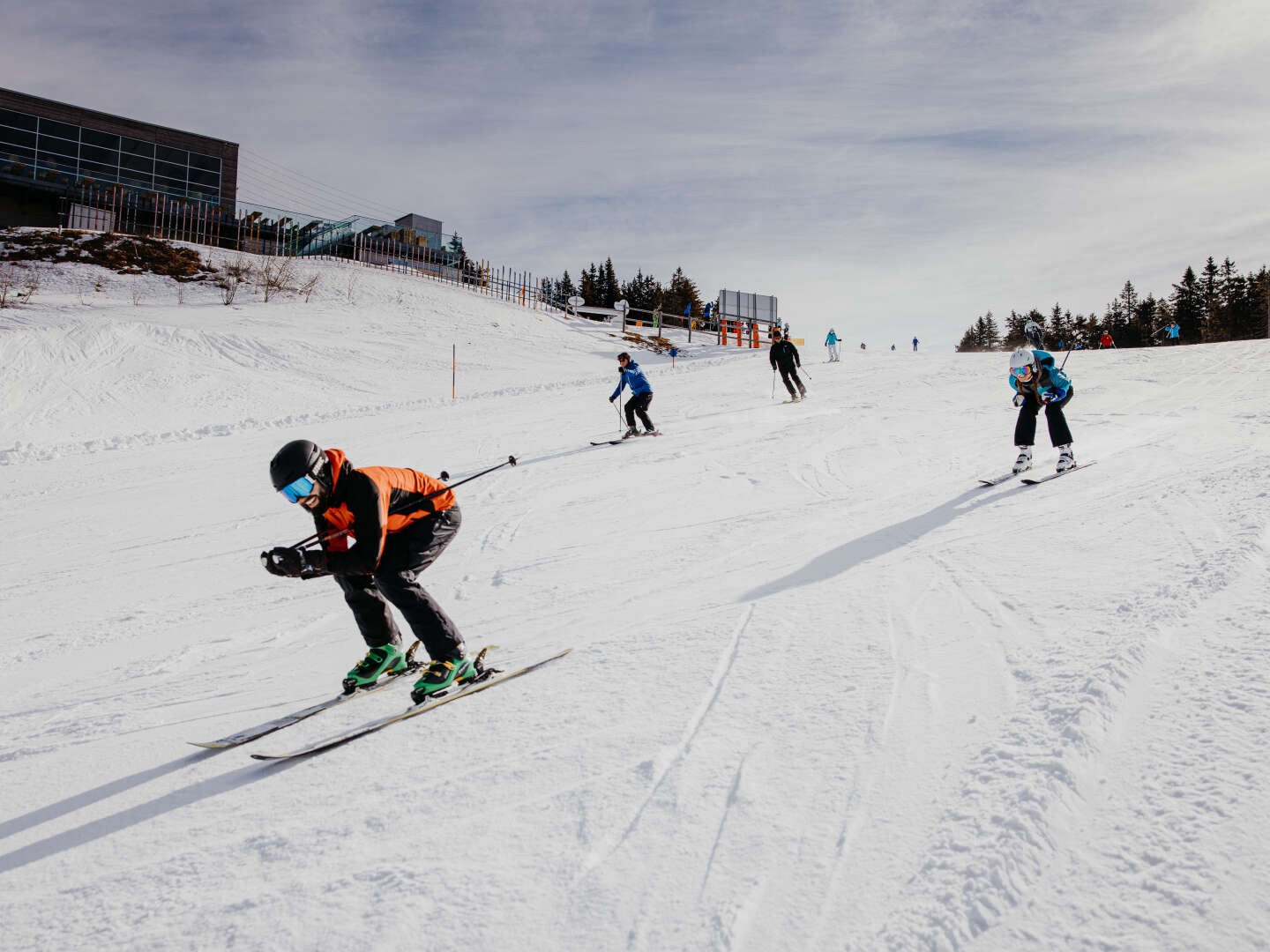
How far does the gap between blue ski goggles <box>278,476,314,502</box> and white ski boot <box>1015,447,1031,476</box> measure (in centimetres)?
736

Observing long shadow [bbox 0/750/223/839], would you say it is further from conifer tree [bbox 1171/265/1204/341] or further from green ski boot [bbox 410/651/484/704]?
conifer tree [bbox 1171/265/1204/341]

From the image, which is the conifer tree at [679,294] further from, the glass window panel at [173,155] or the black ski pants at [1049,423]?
the black ski pants at [1049,423]

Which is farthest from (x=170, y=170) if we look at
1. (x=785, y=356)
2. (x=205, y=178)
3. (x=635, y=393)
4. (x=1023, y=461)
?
(x=1023, y=461)

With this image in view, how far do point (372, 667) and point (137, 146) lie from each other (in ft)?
157

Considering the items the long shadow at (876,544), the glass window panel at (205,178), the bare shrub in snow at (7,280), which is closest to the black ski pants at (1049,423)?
the long shadow at (876,544)

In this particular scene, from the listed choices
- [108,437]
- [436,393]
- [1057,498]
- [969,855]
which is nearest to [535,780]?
[969,855]

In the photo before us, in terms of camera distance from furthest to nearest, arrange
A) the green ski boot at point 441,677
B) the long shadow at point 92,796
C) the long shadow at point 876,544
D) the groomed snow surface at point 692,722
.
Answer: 1. the long shadow at point 876,544
2. the green ski boot at point 441,677
3. the long shadow at point 92,796
4. the groomed snow surface at point 692,722

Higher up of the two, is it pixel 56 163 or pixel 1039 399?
pixel 56 163

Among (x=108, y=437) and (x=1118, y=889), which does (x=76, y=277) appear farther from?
(x=1118, y=889)

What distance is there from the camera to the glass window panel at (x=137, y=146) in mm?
39281

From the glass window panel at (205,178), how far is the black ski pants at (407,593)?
4756cm

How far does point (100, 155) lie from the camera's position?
38812 millimetres

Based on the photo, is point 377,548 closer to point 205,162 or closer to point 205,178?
point 205,178

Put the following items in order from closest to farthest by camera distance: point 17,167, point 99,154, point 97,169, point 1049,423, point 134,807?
point 134,807, point 1049,423, point 17,167, point 97,169, point 99,154
